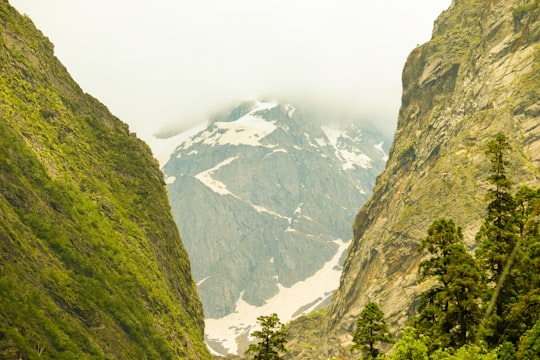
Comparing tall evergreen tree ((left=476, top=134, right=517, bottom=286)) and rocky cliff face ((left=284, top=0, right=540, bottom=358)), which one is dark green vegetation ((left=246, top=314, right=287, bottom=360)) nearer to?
tall evergreen tree ((left=476, top=134, right=517, bottom=286))

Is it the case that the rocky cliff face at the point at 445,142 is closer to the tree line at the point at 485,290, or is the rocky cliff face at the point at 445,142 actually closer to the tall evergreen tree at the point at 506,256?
the tall evergreen tree at the point at 506,256

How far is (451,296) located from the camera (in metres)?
33.7

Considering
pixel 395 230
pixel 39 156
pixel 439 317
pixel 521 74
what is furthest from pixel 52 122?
pixel 521 74

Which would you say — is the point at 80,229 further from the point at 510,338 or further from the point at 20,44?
the point at 510,338

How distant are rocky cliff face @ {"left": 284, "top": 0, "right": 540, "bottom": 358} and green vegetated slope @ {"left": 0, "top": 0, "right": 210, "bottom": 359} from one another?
1607 inches

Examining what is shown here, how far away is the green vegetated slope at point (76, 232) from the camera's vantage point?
5922 cm

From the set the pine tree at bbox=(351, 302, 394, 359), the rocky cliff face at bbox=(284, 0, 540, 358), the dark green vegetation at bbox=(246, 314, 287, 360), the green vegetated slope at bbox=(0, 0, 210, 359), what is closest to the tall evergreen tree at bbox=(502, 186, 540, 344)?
the pine tree at bbox=(351, 302, 394, 359)

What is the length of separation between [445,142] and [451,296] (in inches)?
3795

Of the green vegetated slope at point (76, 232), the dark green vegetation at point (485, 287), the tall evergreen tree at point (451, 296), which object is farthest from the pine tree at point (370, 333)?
the green vegetated slope at point (76, 232)

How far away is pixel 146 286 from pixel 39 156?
82.7 feet

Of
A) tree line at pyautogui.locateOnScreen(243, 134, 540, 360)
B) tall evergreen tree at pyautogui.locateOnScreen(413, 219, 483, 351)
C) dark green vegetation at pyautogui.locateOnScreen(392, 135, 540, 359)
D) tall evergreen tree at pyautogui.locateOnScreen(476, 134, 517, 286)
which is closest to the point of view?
tree line at pyautogui.locateOnScreen(243, 134, 540, 360)

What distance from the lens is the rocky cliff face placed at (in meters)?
104

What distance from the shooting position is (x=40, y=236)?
70.4 meters

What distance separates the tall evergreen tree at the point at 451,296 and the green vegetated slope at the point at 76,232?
37.0 metres
